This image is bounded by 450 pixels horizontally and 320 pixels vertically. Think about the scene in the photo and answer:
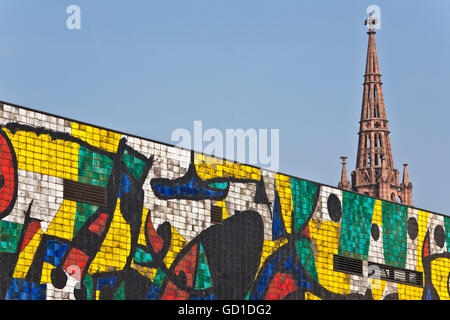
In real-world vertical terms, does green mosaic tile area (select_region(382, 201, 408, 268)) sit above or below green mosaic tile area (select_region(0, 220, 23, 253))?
above

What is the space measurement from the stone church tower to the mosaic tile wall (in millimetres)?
74883

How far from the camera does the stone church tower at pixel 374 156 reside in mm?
134000

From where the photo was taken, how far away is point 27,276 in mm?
41812

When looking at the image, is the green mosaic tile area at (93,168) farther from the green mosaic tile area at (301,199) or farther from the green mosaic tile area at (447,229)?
the green mosaic tile area at (447,229)

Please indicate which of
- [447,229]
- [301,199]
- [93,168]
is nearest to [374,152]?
[447,229]

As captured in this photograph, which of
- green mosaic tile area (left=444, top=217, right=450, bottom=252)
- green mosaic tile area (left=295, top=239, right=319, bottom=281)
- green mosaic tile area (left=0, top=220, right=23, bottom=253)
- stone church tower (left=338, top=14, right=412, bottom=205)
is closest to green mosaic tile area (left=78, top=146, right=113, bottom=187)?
green mosaic tile area (left=0, top=220, right=23, bottom=253)

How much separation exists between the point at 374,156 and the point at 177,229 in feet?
298

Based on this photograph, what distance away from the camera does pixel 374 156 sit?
136 meters

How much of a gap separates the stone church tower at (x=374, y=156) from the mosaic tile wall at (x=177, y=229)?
74.9 meters

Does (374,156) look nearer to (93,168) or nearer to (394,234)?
(394,234)

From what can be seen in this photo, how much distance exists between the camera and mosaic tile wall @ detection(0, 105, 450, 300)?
42.5 m

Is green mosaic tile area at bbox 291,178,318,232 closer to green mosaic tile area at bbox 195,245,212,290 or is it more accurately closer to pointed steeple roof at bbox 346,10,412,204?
green mosaic tile area at bbox 195,245,212,290

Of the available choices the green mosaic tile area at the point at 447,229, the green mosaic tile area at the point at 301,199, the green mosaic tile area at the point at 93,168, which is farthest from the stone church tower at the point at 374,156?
the green mosaic tile area at the point at 93,168
